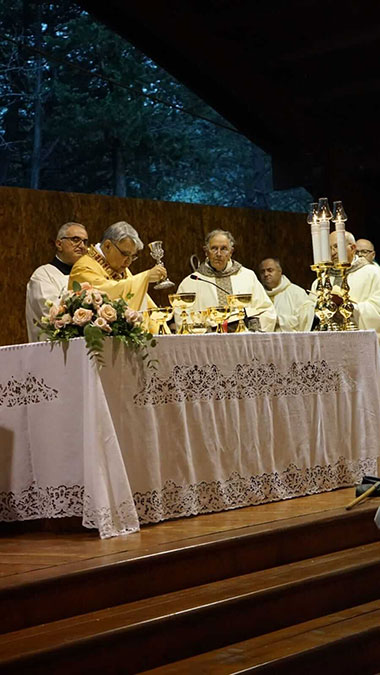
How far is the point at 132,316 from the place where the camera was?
185 inches

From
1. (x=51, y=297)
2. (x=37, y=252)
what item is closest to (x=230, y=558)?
(x=51, y=297)

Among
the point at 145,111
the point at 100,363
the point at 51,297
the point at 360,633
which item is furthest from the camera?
the point at 145,111

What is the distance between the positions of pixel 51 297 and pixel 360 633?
3813 millimetres

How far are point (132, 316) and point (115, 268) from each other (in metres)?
1.08

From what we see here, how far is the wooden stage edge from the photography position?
4.00 metres

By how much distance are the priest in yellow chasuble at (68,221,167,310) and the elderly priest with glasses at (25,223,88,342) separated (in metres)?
1.17

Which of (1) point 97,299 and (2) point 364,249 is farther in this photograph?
(2) point 364,249

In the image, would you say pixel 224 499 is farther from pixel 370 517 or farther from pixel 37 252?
pixel 37 252

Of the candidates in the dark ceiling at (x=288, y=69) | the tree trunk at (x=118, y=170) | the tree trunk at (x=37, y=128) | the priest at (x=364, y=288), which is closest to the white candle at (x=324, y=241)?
the priest at (x=364, y=288)

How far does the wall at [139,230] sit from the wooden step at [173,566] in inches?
142

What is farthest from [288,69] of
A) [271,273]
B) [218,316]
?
[218,316]

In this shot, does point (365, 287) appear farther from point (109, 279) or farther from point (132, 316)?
point (132, 316)

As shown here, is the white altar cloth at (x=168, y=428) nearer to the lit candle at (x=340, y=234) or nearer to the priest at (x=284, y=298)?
the lit candle at (x=340, y=234)

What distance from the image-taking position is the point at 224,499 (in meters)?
5.13
